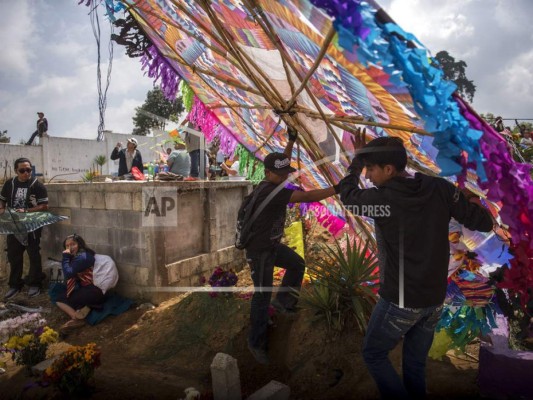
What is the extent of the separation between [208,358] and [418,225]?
10.4ft

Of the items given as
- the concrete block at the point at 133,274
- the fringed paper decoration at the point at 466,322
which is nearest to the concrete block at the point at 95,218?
the concrete block at the point at 133,274

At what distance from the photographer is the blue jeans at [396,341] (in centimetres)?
223

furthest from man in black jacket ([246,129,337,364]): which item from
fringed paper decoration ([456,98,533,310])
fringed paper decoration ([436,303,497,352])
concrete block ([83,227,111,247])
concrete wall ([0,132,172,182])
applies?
concrete wall ([0,132,172,182])

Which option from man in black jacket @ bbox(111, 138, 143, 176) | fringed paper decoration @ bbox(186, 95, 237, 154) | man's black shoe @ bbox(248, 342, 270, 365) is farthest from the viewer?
man in black jacket @ bbox(111, 138, 143, 176)

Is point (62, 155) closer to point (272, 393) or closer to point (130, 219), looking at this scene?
point (130, 219)

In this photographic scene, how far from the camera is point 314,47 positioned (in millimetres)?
2535

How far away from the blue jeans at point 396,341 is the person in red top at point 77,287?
434 cm

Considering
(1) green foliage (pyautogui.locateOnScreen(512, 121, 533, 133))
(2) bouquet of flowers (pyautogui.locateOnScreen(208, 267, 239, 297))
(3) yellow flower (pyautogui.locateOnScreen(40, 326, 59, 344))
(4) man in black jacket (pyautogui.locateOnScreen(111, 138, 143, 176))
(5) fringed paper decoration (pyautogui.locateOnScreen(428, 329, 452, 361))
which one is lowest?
(3) yellow flower (pyautogui.locateOnScreen(40, 326, 59, 344))

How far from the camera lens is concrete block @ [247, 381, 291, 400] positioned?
3.03 meters

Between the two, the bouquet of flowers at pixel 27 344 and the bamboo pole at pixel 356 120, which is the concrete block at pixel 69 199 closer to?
the bouquet of flowers at pixel 27 344

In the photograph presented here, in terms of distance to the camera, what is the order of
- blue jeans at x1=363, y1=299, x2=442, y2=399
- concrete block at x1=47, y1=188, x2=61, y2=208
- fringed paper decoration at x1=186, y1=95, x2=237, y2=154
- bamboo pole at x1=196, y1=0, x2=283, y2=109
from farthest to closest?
concrete block at x1=47, y1=188, x2=61, y2=208 < fringed paper decoration at x1=186, y1=95, x2=237, y2=154 < bamboo pole at x1=196, y1=0, x2=283, y2=109 < blue jeans at x1=363, y1=299, x2=442, y2=399

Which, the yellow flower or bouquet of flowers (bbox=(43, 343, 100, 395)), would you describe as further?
the yellow flower

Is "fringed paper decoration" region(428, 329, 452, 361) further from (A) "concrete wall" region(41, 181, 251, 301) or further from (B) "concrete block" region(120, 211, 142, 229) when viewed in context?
(B) "concrete block" region(120, 211, 142, 229)

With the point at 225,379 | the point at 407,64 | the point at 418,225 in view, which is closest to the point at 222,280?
the point at 225,379
